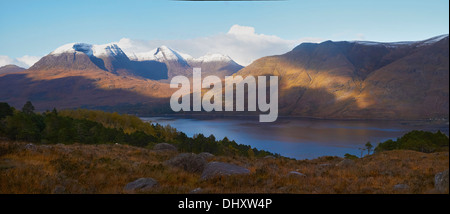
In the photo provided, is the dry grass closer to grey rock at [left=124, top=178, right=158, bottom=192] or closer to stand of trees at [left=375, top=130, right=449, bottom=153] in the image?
grey rock at [left=124, top=178, right=158, bottom=192]

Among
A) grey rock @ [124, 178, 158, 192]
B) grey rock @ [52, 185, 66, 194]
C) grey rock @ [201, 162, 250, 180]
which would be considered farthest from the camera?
grey rock @ [201, 162, 250, 180]

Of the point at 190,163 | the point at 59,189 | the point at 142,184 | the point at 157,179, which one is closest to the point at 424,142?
the point at 190,163

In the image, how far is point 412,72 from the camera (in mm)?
9688

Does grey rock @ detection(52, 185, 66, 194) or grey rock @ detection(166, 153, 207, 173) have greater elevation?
grey rock @ detection(52, 185, 66, 194)

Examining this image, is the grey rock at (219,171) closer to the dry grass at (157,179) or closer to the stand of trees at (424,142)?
the dry grass at (157,179)

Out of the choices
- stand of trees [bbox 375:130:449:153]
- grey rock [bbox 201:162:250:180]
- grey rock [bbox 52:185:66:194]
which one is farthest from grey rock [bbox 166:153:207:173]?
stand of trees [bbox 375:130:449:153]

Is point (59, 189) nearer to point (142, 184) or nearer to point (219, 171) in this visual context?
point (142, 184)
